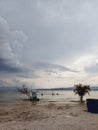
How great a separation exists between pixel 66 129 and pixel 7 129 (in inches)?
158

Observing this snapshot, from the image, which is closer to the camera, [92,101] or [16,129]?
[16,129]

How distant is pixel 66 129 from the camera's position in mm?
15953

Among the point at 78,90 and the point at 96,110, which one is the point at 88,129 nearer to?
the point at 96,110

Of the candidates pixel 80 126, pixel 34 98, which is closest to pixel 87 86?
pixel 34 98

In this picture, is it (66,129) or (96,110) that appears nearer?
(66,129)

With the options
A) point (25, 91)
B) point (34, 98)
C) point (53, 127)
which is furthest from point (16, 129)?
point (25, 91)

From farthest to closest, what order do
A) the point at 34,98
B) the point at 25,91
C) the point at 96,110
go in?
the point at 25,91
the point at 34,98
the point at 96,110

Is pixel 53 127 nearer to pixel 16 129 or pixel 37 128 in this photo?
pixel 37 128

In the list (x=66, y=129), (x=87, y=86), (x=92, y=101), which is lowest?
(x=66, y=129)

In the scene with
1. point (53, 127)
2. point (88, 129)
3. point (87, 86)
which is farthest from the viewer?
point (87, 86)

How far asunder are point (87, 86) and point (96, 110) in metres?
30.2

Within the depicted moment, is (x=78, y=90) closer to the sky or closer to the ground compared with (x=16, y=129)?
closer to the sky

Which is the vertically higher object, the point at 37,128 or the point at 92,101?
the point at 92,101

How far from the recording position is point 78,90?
56.0 meters
